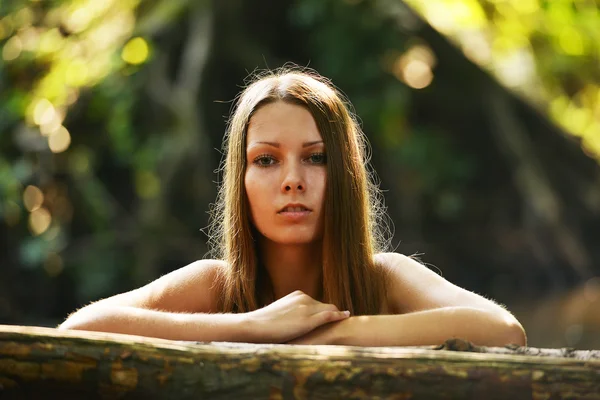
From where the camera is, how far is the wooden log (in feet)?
4.88

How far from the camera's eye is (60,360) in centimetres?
155

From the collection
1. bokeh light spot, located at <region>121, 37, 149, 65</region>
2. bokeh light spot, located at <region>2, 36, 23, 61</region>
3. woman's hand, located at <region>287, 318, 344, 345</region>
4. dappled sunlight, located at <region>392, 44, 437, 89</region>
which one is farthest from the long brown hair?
dappled sunlight, located at <region>392, 44, 437, 89</region>

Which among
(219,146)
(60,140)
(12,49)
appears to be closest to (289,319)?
(60,140)

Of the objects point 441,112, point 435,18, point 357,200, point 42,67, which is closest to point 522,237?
point 441,112

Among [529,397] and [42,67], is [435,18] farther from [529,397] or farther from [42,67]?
[529,397]

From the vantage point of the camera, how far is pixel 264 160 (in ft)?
7.59

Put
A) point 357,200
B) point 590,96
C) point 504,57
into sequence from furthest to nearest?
point 590,96 → point 504,57 → point 357,200

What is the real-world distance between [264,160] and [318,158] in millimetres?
134

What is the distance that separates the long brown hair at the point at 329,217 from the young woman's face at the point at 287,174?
1.0 inches

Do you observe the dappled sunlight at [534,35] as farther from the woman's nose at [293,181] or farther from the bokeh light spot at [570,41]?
the woman's nose at [293,181]

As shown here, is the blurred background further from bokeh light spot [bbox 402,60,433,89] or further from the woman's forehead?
the woman's forehead

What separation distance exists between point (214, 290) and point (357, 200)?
1.41 feet

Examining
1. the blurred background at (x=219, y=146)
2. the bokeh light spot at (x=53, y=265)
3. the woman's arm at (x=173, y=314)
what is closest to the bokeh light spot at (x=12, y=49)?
the blurred background at (x=219, y=146)

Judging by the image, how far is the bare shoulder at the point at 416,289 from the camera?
2.16m
